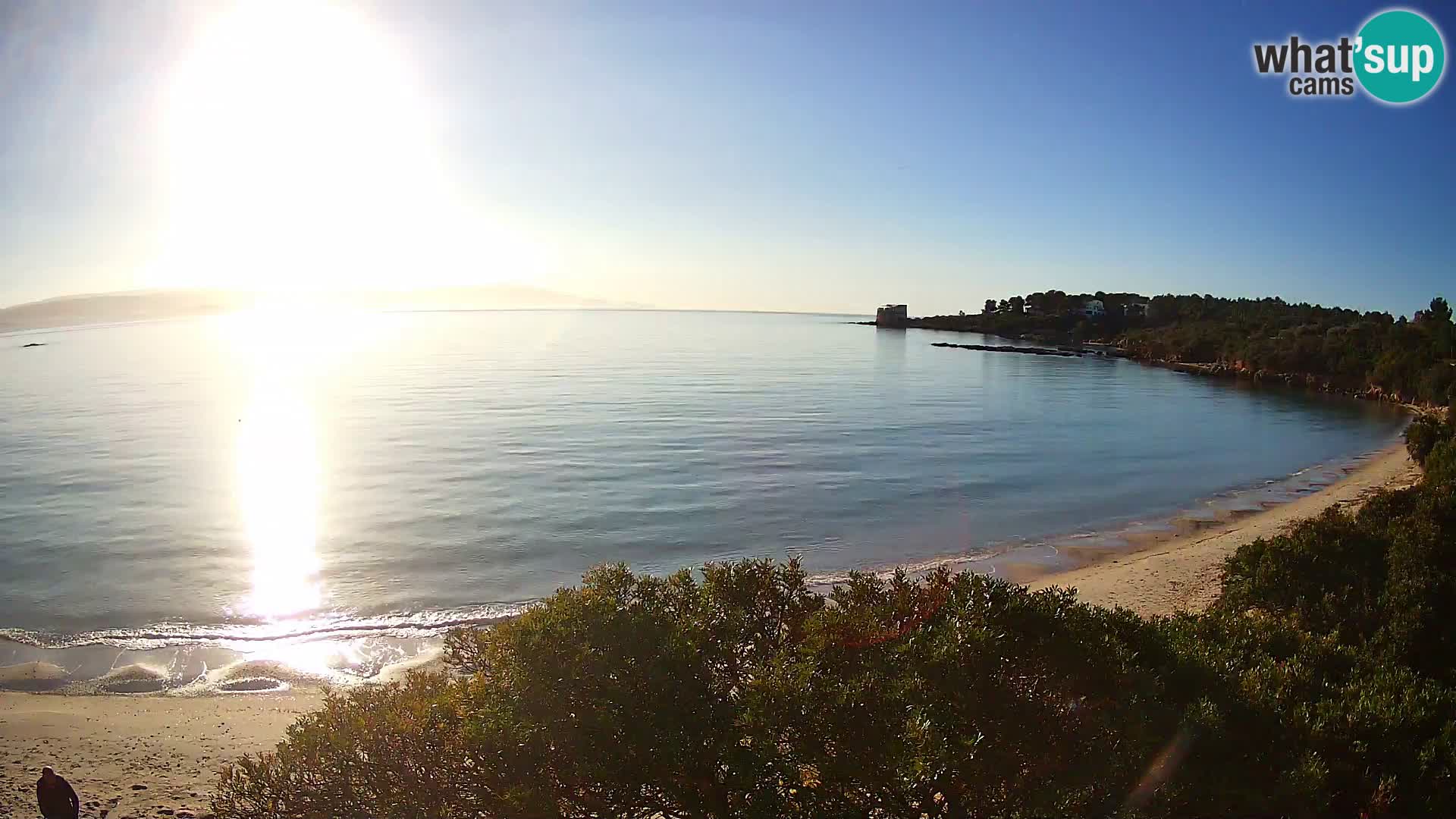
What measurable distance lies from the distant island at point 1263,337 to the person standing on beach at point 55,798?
54189 millimetres

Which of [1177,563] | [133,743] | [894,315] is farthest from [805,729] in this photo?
[894,315]

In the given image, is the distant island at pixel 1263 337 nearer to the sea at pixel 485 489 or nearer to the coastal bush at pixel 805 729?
the sea at pixel 485 489

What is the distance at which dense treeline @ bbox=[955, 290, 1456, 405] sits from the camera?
2082 inches

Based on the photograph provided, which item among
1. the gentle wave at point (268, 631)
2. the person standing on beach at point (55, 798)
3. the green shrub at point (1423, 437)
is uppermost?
the green shrub at point (1423, 437)

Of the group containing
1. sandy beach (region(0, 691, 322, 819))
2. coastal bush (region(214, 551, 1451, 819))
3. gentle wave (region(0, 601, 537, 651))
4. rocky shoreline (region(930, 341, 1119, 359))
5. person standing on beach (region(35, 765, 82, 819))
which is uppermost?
rocky shoreline (region(930, 341, 1119, 359))

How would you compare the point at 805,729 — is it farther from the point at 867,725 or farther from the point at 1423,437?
the point at 1423,437

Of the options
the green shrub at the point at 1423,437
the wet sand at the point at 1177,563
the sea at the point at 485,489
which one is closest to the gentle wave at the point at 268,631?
the sea at the point at 485,489

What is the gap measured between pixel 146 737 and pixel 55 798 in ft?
9.28

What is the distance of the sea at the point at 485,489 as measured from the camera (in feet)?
45.7

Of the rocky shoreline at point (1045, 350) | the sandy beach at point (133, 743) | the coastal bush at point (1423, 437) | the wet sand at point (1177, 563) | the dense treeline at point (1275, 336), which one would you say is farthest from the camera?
the rocky shoreline at point (1045, 350)

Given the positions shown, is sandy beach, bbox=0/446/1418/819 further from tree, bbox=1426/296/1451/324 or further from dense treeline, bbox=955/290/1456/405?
tree, bbox=1426/296/1451/324

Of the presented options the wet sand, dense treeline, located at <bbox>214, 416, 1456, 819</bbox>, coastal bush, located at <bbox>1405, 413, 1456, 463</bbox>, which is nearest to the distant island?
coastal bush, located at <bbox>1405, 413, 1456, 463</bbox>

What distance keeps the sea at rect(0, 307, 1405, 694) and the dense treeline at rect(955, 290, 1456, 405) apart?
5253 millimetres

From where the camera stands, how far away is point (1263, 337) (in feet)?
266
